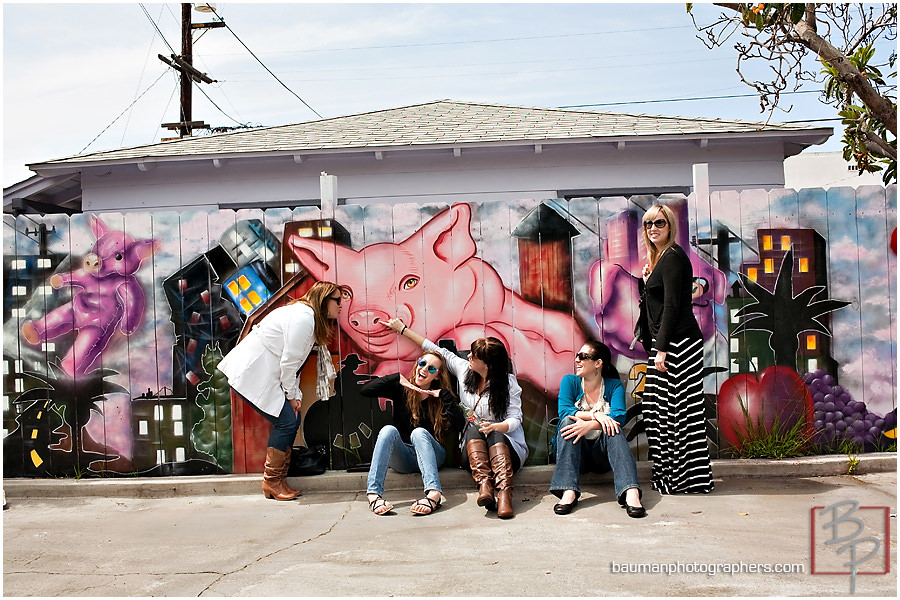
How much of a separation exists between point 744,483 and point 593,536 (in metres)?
1.62

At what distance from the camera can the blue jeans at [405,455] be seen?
5.11 metres

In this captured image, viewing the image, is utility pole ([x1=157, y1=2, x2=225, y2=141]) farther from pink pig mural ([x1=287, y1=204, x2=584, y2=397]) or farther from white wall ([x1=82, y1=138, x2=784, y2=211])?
pink pig mural ([x1=287, y1=204, x2=584, y2=397])

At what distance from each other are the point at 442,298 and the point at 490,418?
0.99 metres

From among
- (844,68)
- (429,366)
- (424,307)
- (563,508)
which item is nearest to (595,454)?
(563,508)

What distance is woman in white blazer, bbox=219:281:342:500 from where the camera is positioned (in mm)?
5441

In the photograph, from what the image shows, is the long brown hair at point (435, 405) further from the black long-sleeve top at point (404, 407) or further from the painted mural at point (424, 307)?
the painted mural at point (424, 307)

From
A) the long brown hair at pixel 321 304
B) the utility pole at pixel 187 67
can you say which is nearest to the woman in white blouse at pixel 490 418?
the long brown hair at pixel 321 304

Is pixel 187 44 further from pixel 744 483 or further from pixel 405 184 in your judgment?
pixel 744 483

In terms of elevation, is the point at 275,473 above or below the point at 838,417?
below

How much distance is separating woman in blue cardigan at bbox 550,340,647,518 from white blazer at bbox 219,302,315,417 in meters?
1.82

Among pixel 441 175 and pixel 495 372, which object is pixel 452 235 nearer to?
pixel 495 372

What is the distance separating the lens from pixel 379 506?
16.5 feet

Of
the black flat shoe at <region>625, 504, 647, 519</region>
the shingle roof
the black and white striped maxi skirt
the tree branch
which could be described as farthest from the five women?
the shingle roof

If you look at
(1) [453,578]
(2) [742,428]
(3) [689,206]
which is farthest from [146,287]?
(2) [742,428]
